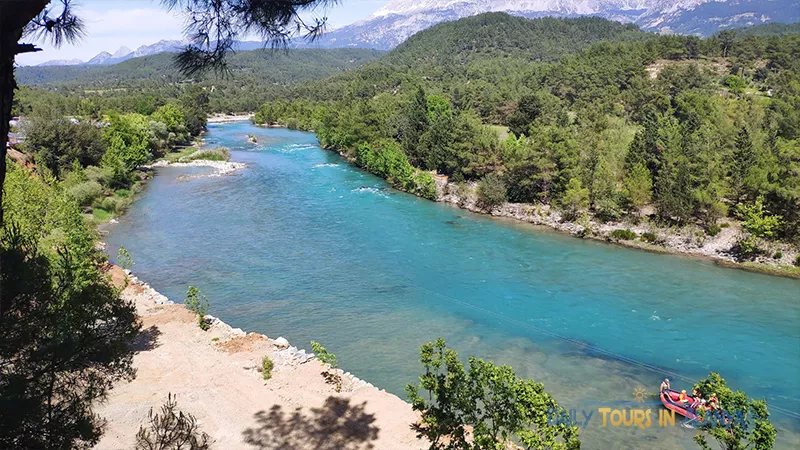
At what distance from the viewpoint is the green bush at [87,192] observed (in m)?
32.1

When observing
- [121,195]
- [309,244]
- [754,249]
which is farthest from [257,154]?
[754,249]

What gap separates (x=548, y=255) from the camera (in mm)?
27531

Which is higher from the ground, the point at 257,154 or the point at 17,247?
the point at 17,247

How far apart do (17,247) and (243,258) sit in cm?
1917

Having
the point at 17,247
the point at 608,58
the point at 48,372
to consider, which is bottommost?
the point at 48,372

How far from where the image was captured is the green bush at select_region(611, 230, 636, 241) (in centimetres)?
2984

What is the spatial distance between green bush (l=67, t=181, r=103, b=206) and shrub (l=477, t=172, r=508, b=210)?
91.6 ft

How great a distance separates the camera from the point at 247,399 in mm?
13461

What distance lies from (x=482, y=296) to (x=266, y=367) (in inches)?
429

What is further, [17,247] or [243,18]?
[17,247]

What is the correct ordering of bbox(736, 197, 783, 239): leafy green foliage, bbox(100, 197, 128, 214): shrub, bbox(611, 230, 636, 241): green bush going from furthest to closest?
bbox(100, 197, 128, 214): shrub < bbox(611, 230, 636, 241): green bush < bbox(736, 197, 783, 239): leafy green foliage

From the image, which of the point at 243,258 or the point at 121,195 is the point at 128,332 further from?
the point at 121,195

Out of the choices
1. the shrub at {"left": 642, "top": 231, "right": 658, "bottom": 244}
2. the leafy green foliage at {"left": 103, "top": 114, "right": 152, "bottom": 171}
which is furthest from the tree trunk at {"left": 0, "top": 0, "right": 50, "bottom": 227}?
the leafy green foliage at {"left": 103, "top": 114, "right": 152, "bottom": 171}

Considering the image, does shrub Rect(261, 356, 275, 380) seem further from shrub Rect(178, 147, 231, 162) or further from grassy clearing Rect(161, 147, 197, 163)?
grassy clearing Rect(161, 147, 197, 163)
